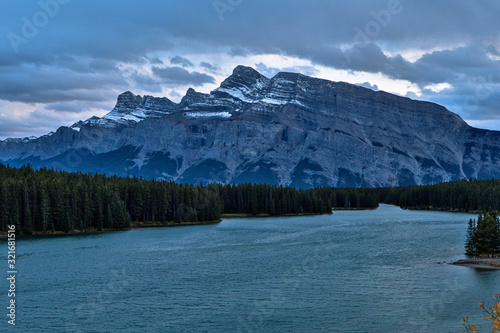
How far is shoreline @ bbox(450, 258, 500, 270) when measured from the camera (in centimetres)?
9354

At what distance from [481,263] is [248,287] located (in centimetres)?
4706

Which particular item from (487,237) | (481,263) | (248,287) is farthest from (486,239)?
(248,287)

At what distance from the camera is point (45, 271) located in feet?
318

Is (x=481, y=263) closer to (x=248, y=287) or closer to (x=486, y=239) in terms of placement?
(x=486, y=239)

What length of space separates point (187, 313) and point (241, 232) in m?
109

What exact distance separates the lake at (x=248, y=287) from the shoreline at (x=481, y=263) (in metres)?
3.96

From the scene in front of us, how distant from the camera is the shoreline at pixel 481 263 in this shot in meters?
93.5

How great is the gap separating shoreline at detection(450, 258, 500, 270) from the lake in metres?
3.96

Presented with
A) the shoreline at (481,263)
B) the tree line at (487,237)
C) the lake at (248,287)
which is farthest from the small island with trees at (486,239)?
the lake at (248,287)

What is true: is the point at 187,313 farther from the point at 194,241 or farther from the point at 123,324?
the point at 194,241

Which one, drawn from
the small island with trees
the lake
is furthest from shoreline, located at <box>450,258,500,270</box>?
the small island with trees

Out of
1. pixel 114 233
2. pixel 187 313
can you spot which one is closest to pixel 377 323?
pixel 187 313

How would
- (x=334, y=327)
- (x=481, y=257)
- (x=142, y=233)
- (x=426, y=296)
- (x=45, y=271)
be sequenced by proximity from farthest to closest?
(x=142, y=233) < (x=481, y=257) < (x=45, y=271) < (x=426, y=296) < (x=334, y=327)

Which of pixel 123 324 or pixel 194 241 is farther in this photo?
pixel 194 241
